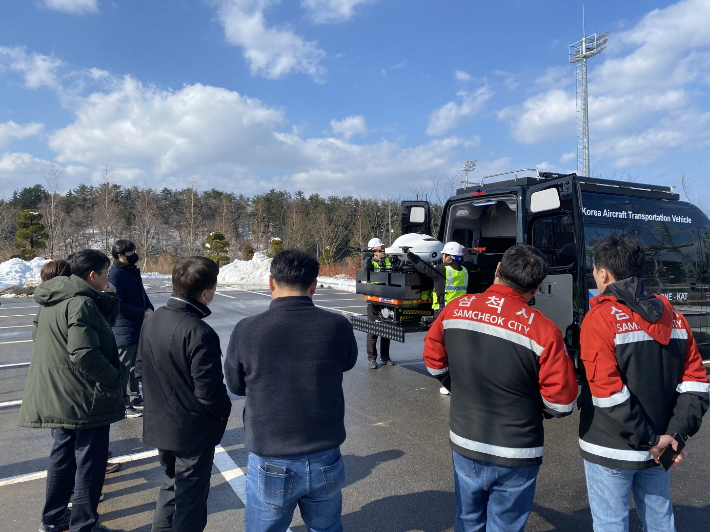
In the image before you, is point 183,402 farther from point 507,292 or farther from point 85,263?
point 507,292

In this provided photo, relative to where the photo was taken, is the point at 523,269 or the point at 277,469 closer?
the point at 277,469

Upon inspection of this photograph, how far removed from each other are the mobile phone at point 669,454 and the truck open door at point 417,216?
6.16m

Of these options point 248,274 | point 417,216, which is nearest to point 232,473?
point 417,216

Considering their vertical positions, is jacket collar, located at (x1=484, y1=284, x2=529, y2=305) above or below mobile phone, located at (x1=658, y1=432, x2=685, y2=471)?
above

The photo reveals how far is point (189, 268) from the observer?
8.79 ft

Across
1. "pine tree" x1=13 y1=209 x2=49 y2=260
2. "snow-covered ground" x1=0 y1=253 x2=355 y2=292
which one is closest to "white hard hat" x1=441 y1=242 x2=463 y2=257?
"snow-covered ground" x1=0 y1=253 x2=355 y2=292

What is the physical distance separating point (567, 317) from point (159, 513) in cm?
447

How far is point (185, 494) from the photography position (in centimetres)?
253

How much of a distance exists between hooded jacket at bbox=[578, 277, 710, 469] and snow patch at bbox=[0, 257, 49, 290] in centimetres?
2441

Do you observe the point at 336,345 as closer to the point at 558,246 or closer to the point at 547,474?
the point at 547,474

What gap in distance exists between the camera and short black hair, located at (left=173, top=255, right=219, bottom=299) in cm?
266

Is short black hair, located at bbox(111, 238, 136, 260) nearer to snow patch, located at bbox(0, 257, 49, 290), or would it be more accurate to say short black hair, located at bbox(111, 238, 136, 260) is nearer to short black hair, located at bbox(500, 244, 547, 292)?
short black hair, located at bbox(500, 244, 547, 292)

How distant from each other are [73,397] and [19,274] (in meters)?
25.1

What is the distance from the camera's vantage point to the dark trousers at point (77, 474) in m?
2.86
